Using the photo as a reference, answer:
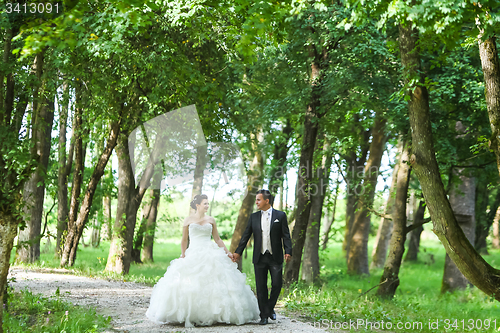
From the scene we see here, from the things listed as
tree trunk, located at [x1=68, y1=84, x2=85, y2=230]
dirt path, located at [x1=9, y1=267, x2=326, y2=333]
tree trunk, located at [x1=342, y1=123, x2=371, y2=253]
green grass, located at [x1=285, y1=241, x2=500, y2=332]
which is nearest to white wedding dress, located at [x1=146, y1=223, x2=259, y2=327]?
dirt path, located at [x1=9, y1=267, x2=326, y2=333]

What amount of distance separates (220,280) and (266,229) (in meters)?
1.06

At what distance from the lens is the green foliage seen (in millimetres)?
5801

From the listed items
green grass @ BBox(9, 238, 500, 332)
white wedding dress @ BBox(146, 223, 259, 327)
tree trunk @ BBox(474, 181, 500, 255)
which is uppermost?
tree trunk @ BBox(474, 181, 500, 255)

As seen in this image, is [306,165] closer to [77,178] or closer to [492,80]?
[492,80]

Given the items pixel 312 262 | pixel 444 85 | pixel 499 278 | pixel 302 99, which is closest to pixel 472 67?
pixel 444 85

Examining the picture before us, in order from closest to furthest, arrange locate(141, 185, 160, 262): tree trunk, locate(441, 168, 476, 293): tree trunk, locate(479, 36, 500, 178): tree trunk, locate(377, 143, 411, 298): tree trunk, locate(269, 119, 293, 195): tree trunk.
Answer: locate(479, 36, 500, 178): tree trunk → locate(377, 143, 411, 298): tree trunk → locate(441, 168, 476, 293): tree trunk → locate(269, 119, 293, 195): tree trunk → locate(141, 185, 160, 262): tree trunk

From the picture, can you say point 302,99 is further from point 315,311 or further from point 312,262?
point 312,262

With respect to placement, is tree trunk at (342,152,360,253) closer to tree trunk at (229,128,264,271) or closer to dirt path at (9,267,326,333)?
tree trunk at (229,128,264,271)

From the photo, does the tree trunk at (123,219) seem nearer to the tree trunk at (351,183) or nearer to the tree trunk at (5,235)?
the tree trunk at (351,183)

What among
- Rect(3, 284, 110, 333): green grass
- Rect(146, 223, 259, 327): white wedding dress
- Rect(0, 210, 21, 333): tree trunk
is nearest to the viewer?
Rect(0, 210, 21, 333): tree trunk

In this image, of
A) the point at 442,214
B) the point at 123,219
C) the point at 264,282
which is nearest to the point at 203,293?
the point at 264,282

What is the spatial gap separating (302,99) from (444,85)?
349cm

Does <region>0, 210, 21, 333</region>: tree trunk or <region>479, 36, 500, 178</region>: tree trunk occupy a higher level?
<region>479, 36, 500, 178</region>: tree trunk

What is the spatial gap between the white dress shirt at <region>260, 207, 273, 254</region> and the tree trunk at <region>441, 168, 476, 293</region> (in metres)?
8.17
